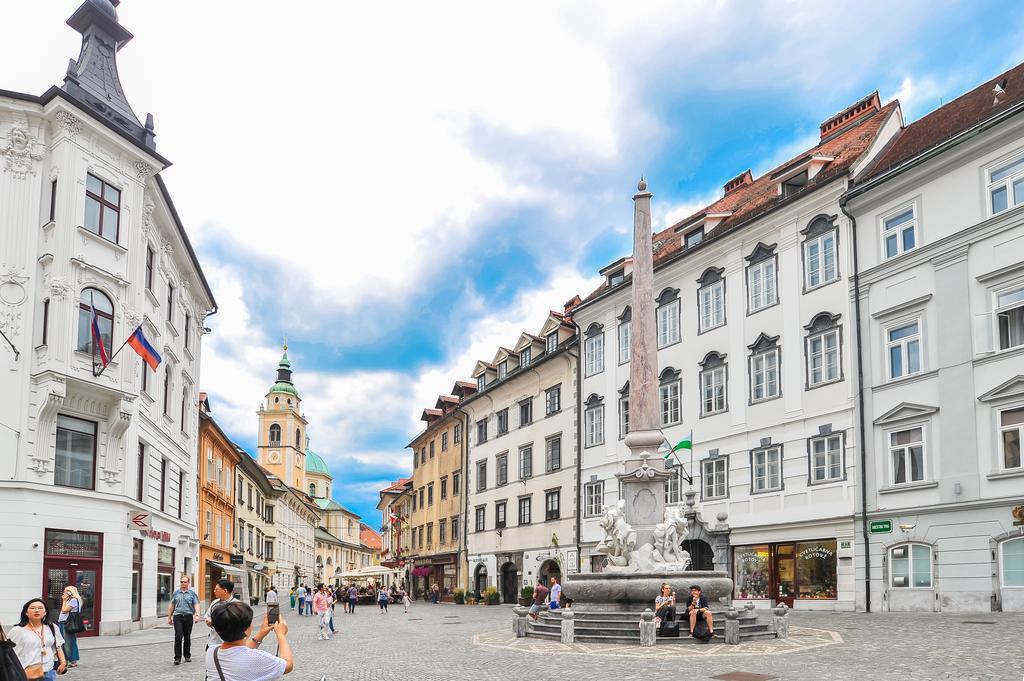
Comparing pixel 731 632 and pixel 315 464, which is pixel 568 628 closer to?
pixel 731 632

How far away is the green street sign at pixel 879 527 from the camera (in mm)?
26984

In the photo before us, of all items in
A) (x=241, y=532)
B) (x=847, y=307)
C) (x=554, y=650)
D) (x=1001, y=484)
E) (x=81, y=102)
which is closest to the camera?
(x=554, y=650)

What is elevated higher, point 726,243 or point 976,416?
point 726,243

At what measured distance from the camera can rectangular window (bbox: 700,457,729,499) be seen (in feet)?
110

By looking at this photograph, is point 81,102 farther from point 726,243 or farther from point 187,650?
point 726,243

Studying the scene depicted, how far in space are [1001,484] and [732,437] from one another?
10391 millimetres

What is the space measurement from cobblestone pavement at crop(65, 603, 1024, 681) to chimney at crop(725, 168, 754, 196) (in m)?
23.3

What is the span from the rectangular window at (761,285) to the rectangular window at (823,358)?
8.02 ft

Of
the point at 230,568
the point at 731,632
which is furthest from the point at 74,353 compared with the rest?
the point at 230,568

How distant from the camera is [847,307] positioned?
29.3 metres

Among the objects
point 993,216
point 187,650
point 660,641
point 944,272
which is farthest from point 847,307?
point 187,650

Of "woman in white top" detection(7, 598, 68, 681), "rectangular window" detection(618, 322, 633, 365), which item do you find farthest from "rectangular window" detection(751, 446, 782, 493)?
"woman in white top" detection(7, 598, 68, 681)

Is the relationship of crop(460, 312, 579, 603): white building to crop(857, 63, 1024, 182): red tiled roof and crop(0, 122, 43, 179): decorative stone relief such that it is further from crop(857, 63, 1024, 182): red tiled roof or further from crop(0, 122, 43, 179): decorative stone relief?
crop(0, 122, 43, 179): decorative stone relief

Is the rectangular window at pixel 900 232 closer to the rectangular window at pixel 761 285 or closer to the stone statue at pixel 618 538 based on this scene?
the rectangular window at pixel 761 285
